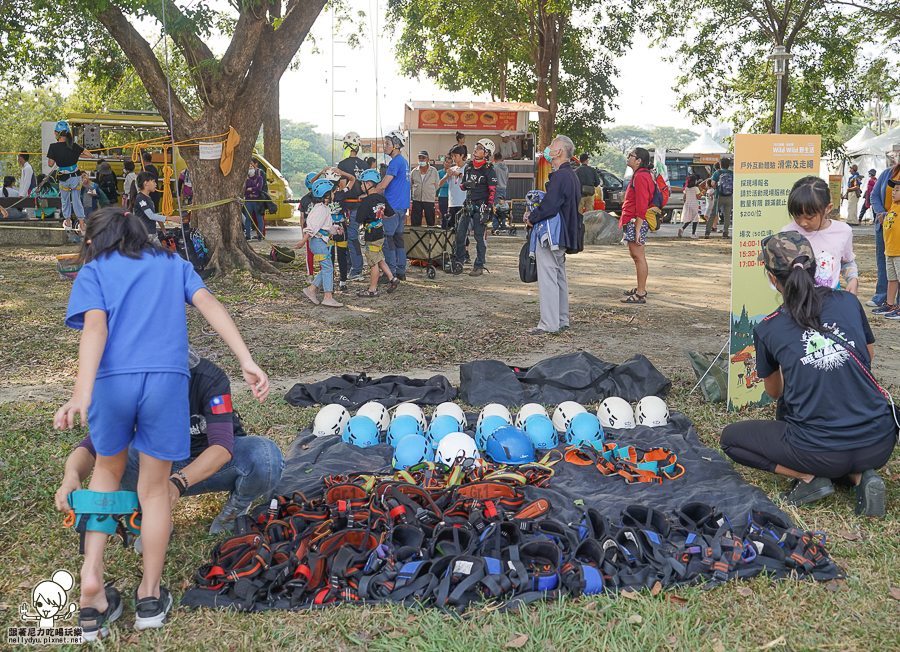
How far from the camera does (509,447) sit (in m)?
4.64

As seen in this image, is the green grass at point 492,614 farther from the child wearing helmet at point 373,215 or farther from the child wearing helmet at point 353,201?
the child wearing helmet at point 353,201

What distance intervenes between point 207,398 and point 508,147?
822 inches

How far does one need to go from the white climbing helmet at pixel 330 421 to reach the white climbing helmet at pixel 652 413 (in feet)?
6.80

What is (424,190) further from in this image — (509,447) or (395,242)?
(509,447)

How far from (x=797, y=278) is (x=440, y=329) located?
5.00 m

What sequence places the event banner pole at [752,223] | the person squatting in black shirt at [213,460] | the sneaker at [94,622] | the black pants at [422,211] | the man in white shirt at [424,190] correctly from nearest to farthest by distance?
1. the sneaker at [94,622]
2. the person squatting in black shirt at [213,460]
3. the event banner pole at [752,223]
4. the man in white shirt at [424,190]
5. the black pants at [422,211]

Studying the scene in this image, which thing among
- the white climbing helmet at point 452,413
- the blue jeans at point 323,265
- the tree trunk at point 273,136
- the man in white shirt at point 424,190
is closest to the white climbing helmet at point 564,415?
the white climbing helmet at point 452,413

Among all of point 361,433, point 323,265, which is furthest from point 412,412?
point 323,265

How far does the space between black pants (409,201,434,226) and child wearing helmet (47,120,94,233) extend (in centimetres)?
638

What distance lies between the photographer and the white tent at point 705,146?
3328 centimetres

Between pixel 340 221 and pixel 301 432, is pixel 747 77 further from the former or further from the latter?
pixel 301 432

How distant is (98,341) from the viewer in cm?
269

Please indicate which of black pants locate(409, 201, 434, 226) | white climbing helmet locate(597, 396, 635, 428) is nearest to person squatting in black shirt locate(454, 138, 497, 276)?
black pants locate(409, 201, 434, 226)

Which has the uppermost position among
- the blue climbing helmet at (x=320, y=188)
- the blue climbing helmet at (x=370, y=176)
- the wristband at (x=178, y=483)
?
the blue climbing helmet at (x=370, y=176)
